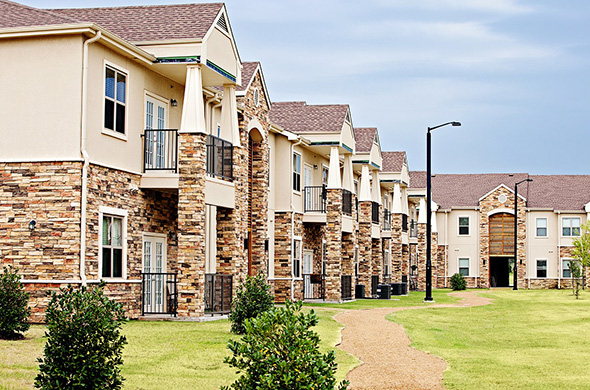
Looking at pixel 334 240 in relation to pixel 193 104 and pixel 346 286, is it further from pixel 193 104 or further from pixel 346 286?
pixel 193 104

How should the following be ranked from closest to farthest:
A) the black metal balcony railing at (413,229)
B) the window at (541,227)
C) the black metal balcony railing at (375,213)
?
the black metal balcony railing at (375,213) < the black metal balcony railing at (413,229) < the window at (541,227)

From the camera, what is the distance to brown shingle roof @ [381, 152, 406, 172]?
50.7 metres

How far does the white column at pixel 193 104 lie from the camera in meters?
21.3

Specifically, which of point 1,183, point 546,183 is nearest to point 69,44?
point 1,183

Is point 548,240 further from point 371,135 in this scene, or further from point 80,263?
point 80,263

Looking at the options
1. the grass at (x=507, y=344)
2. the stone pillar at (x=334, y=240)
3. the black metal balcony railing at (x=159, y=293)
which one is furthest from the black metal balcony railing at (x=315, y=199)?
the black metal balcony railing at (x=159, y=293)

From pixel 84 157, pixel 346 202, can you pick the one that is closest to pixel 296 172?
pixel 346 202

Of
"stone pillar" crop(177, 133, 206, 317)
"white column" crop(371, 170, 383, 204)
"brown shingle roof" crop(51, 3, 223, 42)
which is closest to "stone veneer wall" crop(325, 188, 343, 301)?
"white column" crop(371, 170, 383, 204)

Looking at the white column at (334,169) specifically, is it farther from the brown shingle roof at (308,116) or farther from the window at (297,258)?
the window at (297,258)

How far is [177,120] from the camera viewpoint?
23.8 metres

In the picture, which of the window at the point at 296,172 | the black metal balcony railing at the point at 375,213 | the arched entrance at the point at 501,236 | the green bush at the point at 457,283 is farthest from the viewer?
the arched entrance at the point at 501,236

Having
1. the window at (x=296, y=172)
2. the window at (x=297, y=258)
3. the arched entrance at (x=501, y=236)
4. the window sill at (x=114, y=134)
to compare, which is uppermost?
the window at (x=296, y=172)

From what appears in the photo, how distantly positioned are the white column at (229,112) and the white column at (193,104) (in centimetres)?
268

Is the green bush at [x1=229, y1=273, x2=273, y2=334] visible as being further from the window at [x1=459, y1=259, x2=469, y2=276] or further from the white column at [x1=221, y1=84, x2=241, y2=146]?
the window at [x1=459, y1=259, x2=469, y2=276]
